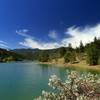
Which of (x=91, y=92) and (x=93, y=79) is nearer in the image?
(x=91, y=92)

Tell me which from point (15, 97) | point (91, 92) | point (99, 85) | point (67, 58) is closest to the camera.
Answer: point (91, 92)

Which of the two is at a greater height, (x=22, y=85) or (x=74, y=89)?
(x=74, y=89)

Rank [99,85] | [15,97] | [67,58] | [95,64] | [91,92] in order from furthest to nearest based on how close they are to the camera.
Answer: [67,58], [95,64], [15,97], [99,85], [91,92]

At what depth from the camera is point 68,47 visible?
176500mm

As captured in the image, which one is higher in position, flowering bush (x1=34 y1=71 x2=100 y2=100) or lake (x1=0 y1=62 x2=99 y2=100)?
flowering bush (x1=34 y1=71 x2=100 y2=100)

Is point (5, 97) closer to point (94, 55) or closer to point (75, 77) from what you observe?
point (75, 77)

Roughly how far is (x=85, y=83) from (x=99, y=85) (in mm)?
841

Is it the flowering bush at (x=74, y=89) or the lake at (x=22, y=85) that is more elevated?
the flowering bush at (x=74, y=89)

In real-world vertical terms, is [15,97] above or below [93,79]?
below

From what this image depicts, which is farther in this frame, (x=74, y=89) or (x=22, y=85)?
(x=22, y=85)

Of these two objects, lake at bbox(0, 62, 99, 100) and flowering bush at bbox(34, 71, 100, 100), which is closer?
flowering bush at bbox(34, 71, 100, 100)

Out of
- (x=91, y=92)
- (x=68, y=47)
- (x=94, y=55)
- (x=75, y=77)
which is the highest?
(x=68, y=47)

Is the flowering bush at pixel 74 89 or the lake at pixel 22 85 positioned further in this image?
the lake at pixel 22 85

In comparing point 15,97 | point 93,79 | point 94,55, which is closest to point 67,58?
point 94,55
